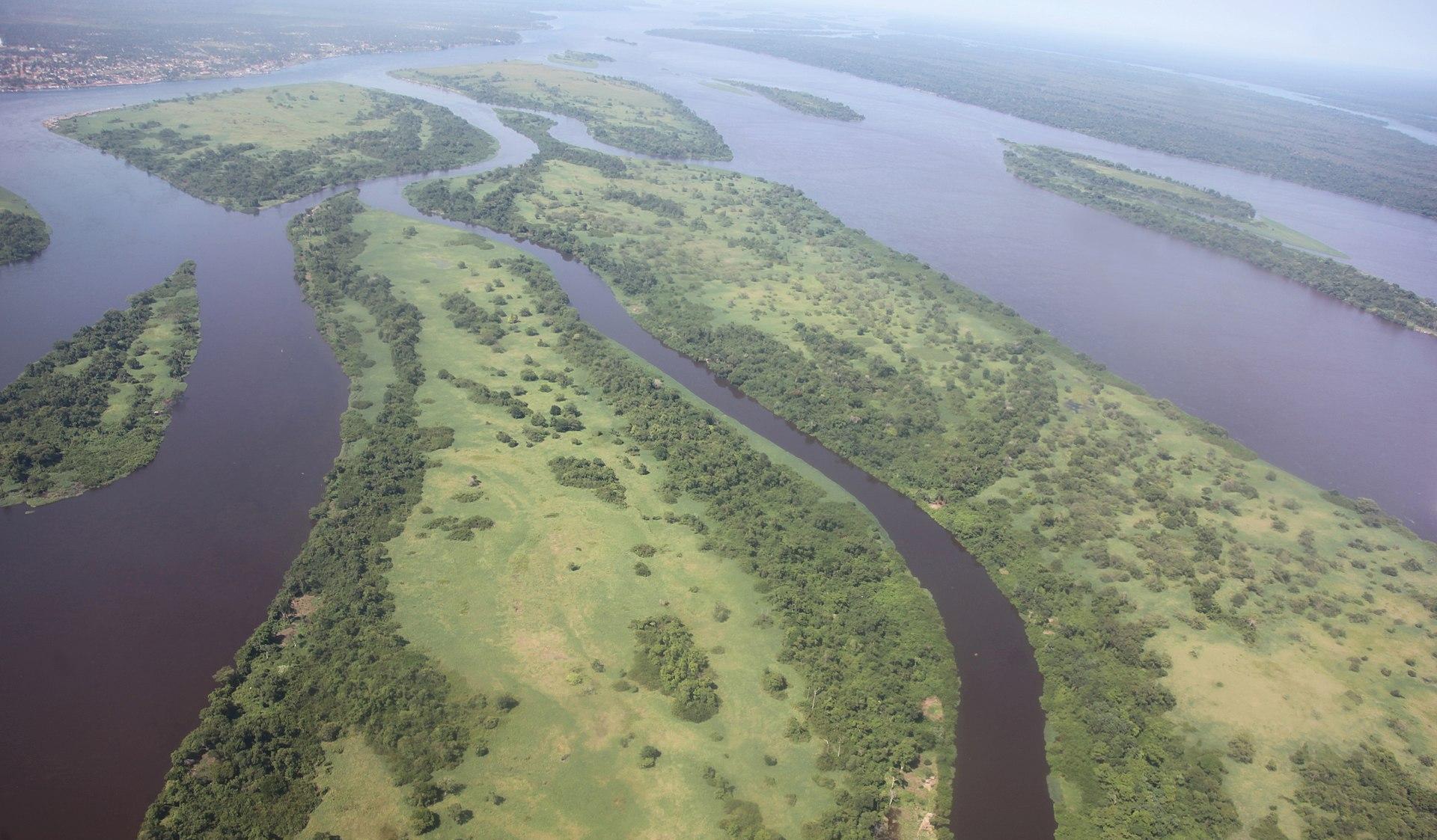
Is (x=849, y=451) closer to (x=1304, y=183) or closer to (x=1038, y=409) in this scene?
(x=1038, y=409)

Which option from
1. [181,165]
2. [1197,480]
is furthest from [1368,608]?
[181,165]

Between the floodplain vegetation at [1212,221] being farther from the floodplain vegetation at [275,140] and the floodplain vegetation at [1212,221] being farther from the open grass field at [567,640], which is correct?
the floodplain vegetation at [275,140]

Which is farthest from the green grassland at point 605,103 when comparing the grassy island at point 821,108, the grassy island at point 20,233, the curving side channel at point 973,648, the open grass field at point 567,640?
the open grass field at point 567,640

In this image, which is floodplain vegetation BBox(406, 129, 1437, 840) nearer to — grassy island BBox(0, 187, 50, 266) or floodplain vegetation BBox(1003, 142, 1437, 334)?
floodplain vegetation BBox(1003, 142, 1437, 334)

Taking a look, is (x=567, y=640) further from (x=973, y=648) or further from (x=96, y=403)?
(x=96, y=403)

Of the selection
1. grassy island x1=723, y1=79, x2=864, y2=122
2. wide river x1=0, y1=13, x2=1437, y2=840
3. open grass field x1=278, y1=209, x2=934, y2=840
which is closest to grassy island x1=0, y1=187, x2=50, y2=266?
wide river x1=0, y1=13, x2=1437, y2=840
